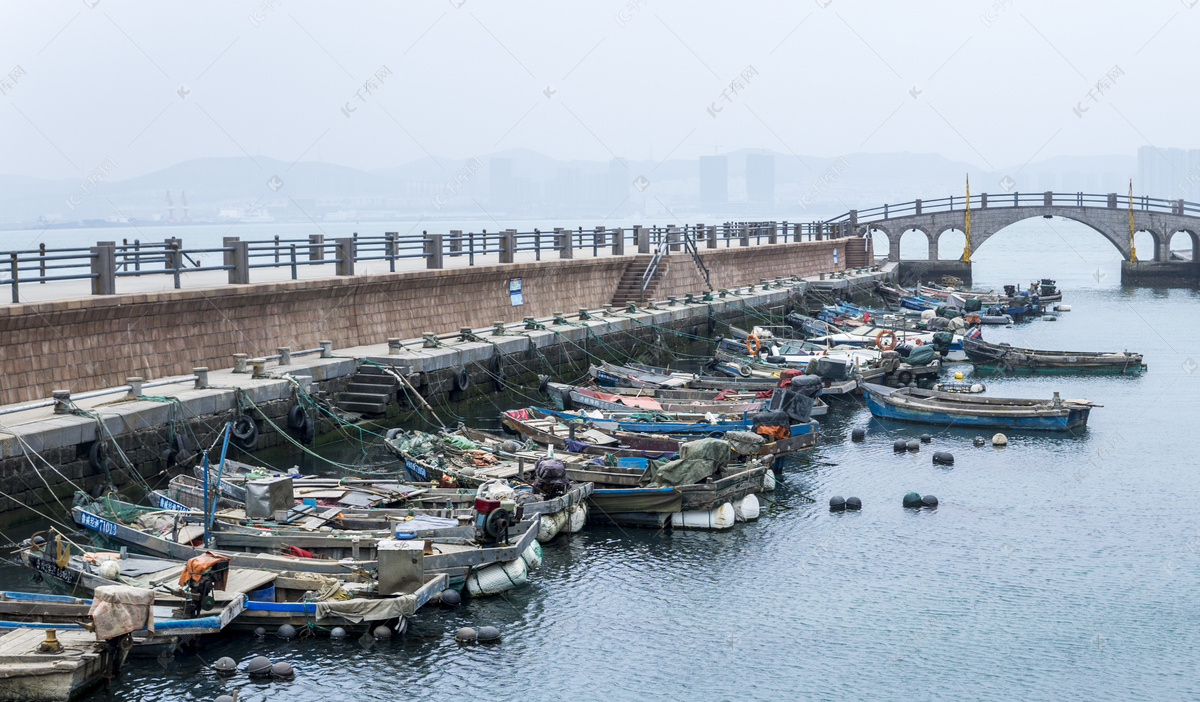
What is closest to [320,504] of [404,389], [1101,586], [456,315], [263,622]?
[263,622]

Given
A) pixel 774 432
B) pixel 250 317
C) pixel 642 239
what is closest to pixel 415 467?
pixel 774 432

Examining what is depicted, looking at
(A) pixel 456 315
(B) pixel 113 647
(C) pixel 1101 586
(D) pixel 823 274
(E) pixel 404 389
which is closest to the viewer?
(B) pixel 113 647

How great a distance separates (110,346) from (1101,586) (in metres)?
19.2

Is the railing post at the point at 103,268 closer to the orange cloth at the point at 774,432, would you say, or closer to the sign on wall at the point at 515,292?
the orange cloth at the point at 774,432

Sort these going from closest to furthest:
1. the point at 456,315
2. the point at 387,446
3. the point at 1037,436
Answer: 1. the point at 387,446
2. the point at 1037,436
3. the point at 456,315

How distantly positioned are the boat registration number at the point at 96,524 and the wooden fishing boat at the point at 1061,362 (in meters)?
33.7

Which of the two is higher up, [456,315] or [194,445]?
[456,315]

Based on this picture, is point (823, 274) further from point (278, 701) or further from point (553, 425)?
point (278, 701)

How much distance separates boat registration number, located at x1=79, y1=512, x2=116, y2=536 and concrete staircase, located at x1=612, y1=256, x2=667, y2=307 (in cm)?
2903

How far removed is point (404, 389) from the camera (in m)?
28.4

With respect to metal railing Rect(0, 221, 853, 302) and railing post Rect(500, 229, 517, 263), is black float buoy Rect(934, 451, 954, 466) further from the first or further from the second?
railing post Rect(500, 229, 517, 263)

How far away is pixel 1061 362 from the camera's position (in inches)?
1663

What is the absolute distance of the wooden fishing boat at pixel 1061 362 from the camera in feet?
138

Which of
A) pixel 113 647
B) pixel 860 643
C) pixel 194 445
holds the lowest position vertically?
pixel 860 643
